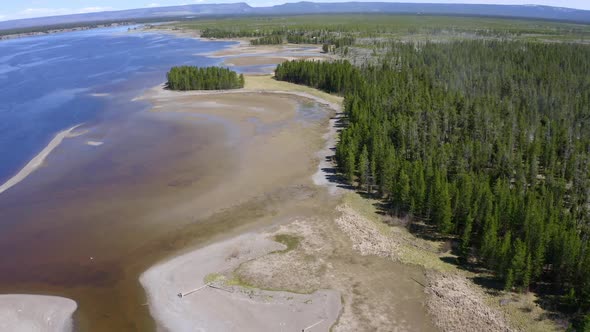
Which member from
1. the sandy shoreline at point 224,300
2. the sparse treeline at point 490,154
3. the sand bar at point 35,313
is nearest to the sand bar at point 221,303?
the sandy shoreline at point 224,300

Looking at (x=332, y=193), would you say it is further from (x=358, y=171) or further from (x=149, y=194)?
(x=149, y=194)

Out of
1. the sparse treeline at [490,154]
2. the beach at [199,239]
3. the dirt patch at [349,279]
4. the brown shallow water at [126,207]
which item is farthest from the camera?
the brown shallow water at [126,207]

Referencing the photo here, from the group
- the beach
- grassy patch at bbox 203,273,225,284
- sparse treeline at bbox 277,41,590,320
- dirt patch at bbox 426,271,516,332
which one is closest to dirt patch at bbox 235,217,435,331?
the beach

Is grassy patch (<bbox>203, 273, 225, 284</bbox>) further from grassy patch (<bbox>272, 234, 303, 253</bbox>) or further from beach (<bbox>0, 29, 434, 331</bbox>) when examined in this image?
grassy patch (<bbox>272, 234, 303, 253</bbox>)

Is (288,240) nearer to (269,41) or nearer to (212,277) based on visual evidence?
(212,277)

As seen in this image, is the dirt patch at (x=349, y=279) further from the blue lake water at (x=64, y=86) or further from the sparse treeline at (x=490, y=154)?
the blue lake water at (x=64, y=86)

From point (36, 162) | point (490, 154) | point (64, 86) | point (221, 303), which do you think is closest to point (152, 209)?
point (221, 303)
